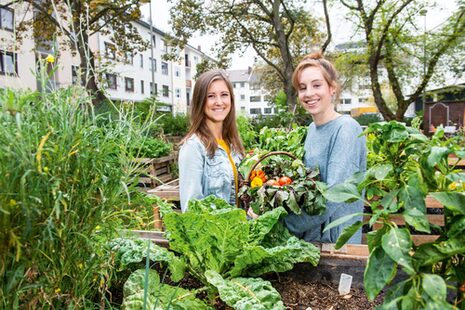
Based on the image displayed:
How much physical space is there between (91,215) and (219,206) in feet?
1.98

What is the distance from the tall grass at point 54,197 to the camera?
33.6 inches

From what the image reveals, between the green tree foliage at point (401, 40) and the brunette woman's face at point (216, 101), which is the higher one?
the green tree foliage at point (401, 40)

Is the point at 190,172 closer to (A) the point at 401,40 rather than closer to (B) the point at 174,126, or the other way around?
(B) the point at 174,126

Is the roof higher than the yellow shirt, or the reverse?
the roof

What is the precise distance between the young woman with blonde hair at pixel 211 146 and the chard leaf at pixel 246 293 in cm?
81

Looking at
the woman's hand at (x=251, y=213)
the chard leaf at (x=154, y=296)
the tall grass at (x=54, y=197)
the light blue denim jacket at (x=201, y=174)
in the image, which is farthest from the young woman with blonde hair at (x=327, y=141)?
the tall grass at (x=54, y=197)

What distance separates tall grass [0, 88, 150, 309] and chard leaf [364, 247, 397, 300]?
70 centimetres

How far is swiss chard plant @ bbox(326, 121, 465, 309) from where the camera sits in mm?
742

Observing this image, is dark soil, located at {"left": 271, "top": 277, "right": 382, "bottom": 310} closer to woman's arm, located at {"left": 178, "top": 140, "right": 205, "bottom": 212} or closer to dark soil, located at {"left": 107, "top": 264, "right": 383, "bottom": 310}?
dark soil, located at {"left": 107, "top": 264, "right": 383, "bottom": 310}

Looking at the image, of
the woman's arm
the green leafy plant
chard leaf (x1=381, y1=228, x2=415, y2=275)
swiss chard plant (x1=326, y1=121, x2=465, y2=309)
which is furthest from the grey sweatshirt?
chard leaf (x1=381, y1=228, x2=415, y2=275)

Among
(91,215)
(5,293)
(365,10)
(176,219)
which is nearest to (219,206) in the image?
(176,219)

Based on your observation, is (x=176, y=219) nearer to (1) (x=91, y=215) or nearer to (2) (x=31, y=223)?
(1) (x=91, y=215)

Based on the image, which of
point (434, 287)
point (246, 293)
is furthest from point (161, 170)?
point (434, 287)

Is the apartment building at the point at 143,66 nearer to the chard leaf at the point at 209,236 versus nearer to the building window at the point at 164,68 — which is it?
the building window at the point at 164,68
